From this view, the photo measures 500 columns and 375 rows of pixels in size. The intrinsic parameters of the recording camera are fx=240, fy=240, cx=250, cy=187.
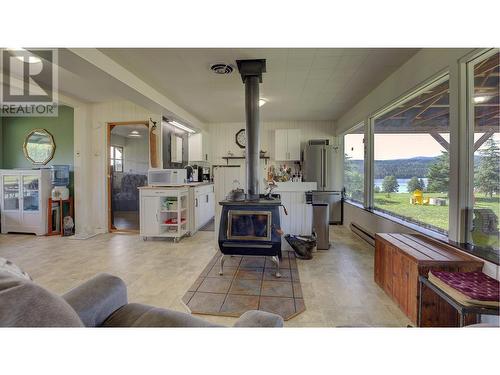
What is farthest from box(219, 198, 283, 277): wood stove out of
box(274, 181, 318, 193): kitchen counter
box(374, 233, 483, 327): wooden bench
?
box(374, 233, 483, 327): wooden bench

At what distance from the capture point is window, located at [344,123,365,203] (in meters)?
4.61

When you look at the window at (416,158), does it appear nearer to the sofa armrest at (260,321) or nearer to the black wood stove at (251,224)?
the black wood stove at (251,224)

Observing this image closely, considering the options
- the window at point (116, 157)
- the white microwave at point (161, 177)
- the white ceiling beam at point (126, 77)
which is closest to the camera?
the white ceiling beam at point (126, 77)

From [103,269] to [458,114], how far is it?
4092 millimetres

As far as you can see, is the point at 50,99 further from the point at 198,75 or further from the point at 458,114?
the point at 458,114

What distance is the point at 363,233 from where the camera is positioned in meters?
4.14

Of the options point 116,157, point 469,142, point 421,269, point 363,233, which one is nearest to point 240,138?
point 116,157

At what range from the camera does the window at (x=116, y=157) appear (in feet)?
15.9

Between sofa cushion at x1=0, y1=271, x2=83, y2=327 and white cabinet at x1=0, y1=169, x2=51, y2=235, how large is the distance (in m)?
5.12

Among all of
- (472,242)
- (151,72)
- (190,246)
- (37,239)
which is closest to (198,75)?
(151,72)

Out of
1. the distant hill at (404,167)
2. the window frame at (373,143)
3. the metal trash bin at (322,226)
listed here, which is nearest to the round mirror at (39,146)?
the metal trash bin at (322,226)

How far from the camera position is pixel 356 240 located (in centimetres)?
422

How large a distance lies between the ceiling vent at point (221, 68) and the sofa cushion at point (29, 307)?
9.17ft

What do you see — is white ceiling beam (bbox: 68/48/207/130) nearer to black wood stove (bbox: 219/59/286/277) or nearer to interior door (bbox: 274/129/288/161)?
black wood stove (bbox: 219/59/286/277)
